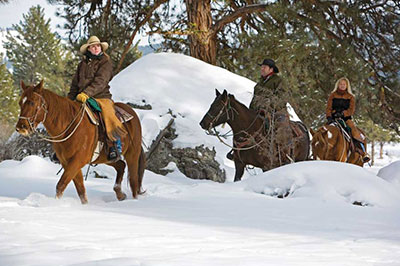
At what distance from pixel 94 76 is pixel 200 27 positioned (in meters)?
7.60

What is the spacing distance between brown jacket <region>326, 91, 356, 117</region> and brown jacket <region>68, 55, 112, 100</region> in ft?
16.0

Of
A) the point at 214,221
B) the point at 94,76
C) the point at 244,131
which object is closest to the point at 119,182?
the point at 94,76

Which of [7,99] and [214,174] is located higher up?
[7,99]

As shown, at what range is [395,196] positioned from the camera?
591cm

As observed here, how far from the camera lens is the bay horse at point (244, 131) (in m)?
8.24

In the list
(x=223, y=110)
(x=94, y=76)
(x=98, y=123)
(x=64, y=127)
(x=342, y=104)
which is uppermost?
(x=342, y=104)

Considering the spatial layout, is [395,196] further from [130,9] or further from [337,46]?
[130,9]

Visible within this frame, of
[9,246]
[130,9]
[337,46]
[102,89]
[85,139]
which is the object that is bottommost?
[9,246]

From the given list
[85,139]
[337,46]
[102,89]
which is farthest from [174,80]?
[85,139]

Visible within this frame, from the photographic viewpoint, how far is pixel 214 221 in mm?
4512

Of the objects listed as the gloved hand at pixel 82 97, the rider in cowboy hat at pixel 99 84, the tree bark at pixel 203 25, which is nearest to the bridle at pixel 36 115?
the gloved hand at pixel 82 97

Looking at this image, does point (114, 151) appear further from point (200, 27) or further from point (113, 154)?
point (200, 27)

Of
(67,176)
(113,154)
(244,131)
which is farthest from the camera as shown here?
(244,131)

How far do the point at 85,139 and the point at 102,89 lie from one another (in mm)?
914
